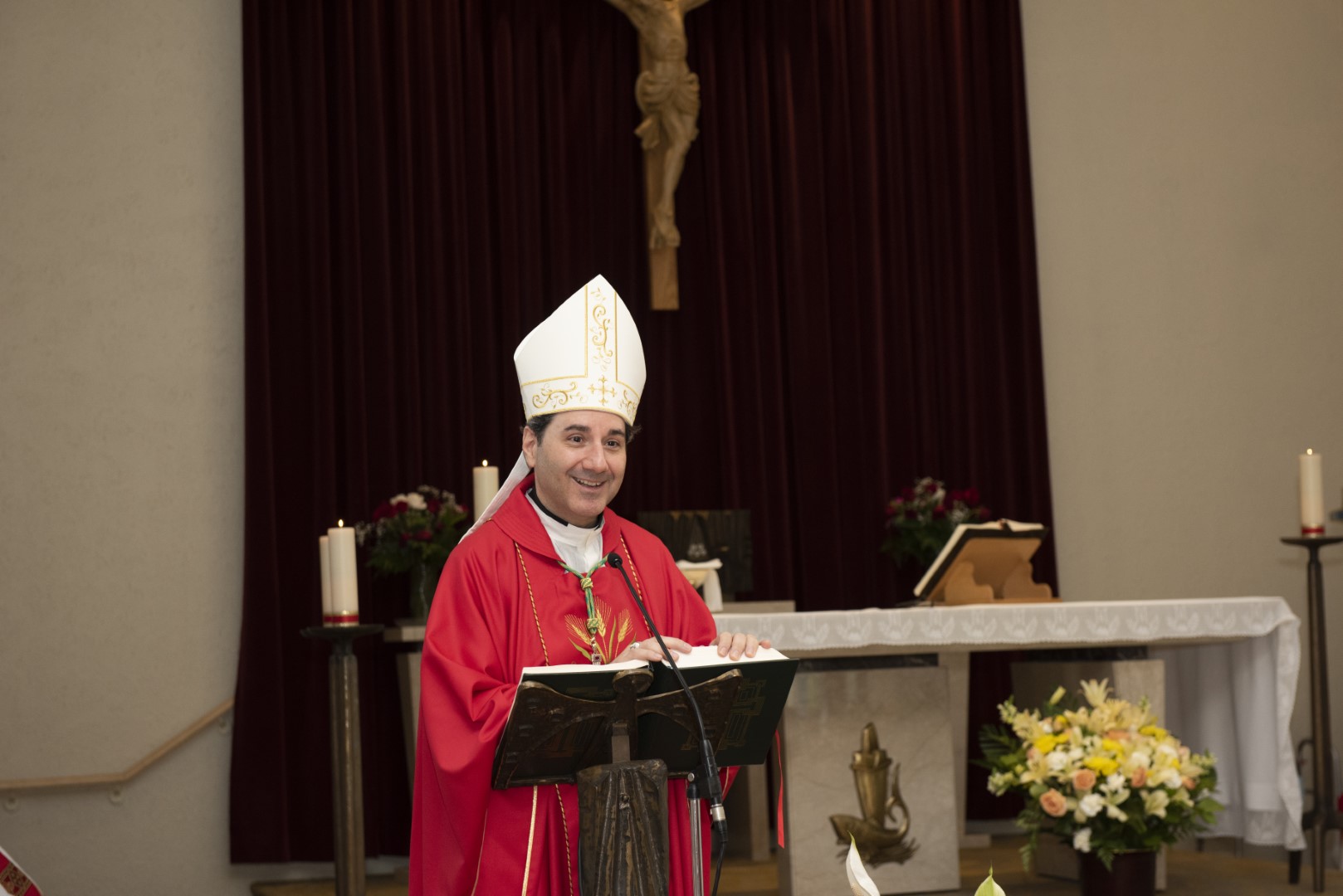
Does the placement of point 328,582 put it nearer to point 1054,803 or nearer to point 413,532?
point 413,532

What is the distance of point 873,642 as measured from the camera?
4578mm

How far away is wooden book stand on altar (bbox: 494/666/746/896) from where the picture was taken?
2.29m

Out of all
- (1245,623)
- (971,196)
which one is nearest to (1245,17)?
(971,196)

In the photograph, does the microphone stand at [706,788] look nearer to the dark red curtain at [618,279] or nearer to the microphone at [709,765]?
the microphone at [709,765]

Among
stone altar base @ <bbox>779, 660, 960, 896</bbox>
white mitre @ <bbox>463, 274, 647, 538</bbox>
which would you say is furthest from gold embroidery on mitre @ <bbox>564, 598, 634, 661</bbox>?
stone altar base @ <bbox>779, 660, 960, 896</bbox>

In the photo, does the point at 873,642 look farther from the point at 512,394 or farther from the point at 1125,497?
the point at 1125,497

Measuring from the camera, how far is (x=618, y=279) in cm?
681

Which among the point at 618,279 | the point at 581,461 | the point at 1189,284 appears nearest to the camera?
the point at 581,461

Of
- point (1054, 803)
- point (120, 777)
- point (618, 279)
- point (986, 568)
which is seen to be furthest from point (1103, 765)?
point (120, 777)

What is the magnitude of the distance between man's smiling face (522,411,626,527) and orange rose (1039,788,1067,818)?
1.97 m

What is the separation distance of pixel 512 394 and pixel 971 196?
2.49 meters

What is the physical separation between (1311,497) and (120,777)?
476cm

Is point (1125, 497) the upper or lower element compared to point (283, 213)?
lower

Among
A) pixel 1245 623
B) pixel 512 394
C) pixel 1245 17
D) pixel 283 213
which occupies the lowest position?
pixel 1245 623
